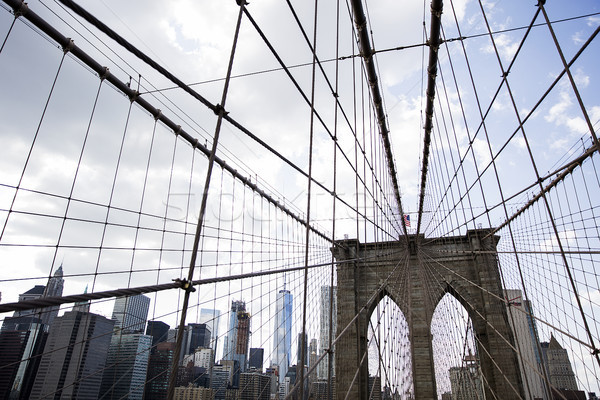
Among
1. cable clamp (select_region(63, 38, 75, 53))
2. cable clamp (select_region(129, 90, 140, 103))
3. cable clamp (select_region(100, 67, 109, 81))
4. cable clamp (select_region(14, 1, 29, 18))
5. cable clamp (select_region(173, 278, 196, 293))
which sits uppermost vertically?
A: cable clamp (select_region(129, 90, 140, 103))

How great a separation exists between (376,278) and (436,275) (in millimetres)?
2582

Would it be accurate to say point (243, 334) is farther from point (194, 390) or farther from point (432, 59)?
point (432, 59)

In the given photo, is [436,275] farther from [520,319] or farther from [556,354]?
[556,354]

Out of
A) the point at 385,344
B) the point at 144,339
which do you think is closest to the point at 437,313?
the point at 385,344

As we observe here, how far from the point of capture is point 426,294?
1149 cm

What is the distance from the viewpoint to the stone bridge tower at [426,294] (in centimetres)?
1212

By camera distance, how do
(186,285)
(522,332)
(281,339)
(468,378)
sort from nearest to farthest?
Answer: 1. (186,285)
2. (281,339)
3. (468,378)
4. (522,332)

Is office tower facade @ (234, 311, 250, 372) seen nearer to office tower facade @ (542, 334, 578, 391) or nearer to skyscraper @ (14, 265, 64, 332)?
skyscraper @ (14, 265, 64, 332)

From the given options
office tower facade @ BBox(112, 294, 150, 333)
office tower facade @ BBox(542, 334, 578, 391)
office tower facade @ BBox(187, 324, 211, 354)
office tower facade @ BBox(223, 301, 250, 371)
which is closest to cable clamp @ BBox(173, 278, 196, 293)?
office tower facade @ BBox(112, 294, 150, 333)

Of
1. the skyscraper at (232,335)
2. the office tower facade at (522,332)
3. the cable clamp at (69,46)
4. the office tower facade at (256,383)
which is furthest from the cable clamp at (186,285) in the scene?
the office tower facade at (256,383)

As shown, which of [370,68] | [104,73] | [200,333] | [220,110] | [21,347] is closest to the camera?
[220,110]

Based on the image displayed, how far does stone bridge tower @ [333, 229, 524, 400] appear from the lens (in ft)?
39.8

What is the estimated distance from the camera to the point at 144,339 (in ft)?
17.1

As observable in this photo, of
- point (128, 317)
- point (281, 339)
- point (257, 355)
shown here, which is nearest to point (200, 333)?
point (281, 339)
